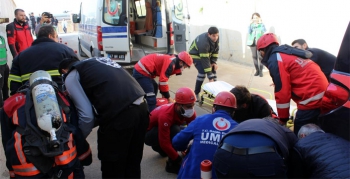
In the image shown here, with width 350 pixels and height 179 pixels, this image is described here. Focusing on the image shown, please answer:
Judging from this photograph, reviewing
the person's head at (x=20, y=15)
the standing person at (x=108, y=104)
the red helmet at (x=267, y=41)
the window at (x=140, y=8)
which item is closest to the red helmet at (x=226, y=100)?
the standing person at (x=108, y=104)

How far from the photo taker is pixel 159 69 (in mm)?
4949

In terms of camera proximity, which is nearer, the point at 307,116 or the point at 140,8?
the point at 307,116

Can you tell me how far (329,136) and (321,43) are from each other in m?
5.73

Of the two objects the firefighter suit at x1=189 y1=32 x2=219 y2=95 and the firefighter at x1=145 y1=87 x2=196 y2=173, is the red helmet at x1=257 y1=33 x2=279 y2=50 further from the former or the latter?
the firefighter suit at x1=189 y1=32 x2=219 y2=95

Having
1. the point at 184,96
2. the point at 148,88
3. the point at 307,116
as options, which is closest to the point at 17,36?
the point at 148,88

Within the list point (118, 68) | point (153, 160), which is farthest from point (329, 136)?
point (153, 160)

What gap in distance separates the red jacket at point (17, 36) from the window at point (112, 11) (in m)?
1.70

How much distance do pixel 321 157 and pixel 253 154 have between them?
0.41 metres

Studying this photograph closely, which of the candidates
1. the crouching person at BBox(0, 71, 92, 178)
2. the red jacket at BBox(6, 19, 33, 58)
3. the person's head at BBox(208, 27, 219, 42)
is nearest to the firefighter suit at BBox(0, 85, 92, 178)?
the crouching person at BBox(0, 71, 92, 178)

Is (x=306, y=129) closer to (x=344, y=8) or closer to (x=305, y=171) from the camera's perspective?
(x=305, y=171)

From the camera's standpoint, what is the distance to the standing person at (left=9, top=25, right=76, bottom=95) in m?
3.28

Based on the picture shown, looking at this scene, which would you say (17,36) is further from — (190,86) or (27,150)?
(27,150)

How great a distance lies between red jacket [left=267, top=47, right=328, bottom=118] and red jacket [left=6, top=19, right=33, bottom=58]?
190 inches

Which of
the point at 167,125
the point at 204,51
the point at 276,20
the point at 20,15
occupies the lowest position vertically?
the point at 167,125
